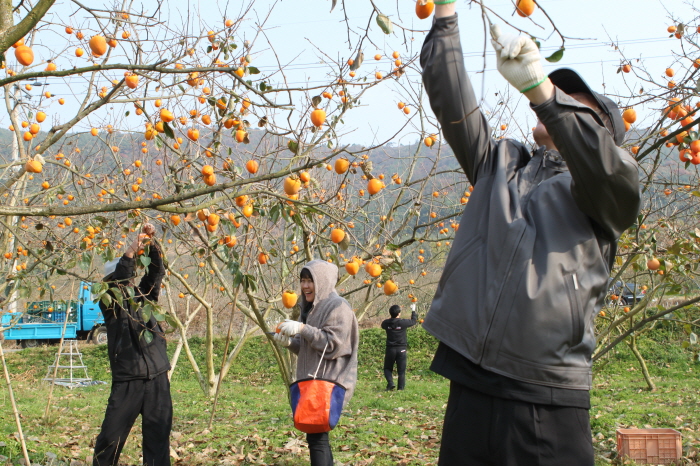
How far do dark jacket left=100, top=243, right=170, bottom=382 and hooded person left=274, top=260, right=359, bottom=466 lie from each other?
0.68m

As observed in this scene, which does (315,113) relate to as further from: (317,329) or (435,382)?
(435,382)

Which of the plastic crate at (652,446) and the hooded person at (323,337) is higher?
the hooded person at (323,337)

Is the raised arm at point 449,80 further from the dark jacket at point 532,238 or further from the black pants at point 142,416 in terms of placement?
the black pants at point 142,416

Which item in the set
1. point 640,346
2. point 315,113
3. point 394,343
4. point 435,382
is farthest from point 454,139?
point 640,346

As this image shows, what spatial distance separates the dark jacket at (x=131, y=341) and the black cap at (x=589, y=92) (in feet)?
7.80

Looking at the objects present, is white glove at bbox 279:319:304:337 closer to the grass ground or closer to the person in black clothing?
the grass ground

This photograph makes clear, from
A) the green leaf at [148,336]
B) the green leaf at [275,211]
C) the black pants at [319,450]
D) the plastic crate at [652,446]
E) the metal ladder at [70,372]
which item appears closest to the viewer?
the green leaf at [275,211]

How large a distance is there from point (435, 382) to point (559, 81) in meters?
9.21

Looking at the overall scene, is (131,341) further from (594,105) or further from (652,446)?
(652,446)

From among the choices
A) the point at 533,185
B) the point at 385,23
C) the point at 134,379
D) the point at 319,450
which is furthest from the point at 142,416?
the point at 533,185

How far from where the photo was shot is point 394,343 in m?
8.84

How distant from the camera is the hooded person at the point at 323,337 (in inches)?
114

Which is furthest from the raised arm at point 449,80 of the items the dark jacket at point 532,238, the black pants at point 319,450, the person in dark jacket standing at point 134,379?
the person in dark jacket standing at point 134,379

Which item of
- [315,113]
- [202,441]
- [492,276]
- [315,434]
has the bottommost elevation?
[202,441]
